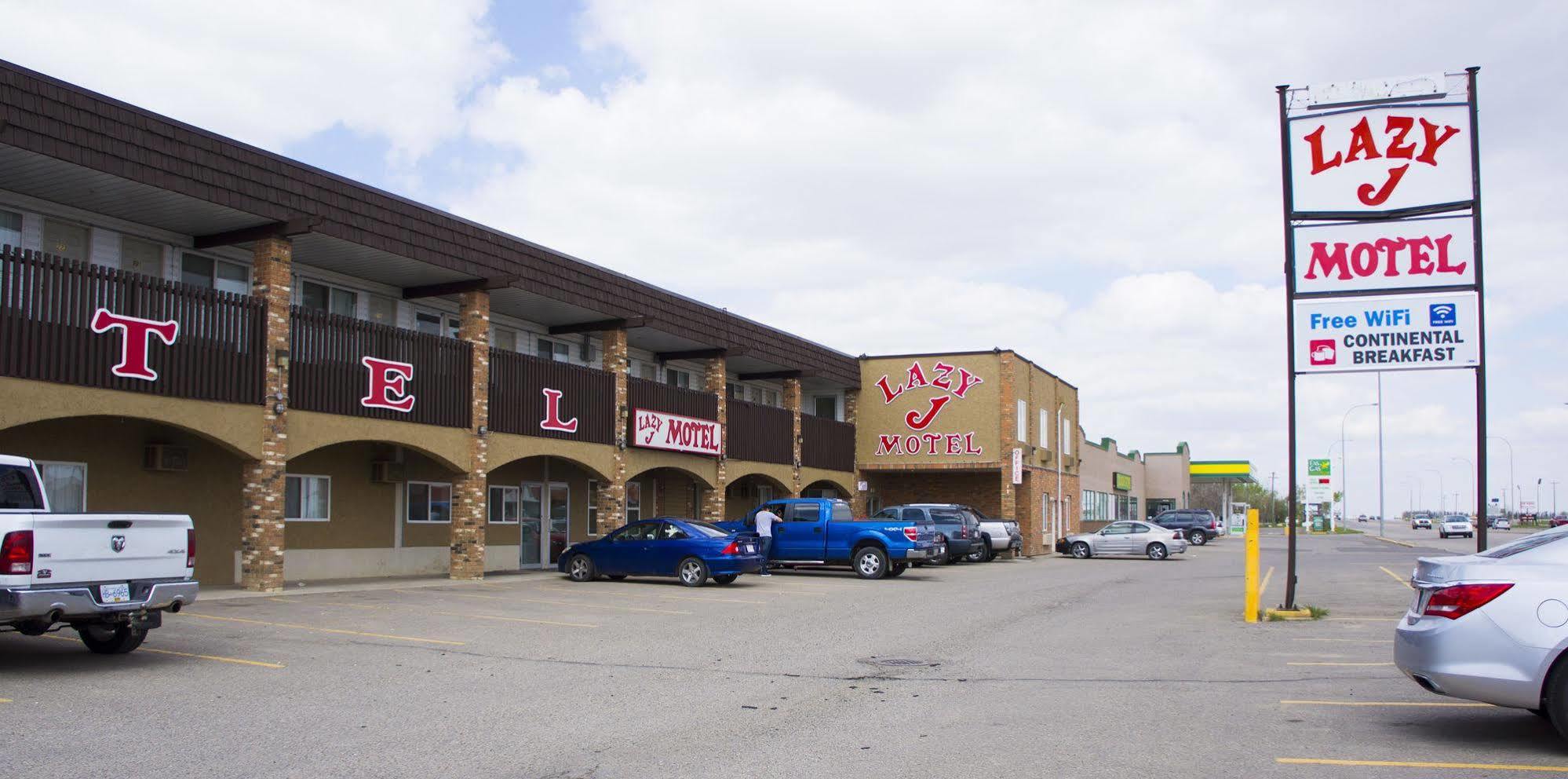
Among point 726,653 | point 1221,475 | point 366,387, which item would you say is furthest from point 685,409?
point 1221,475

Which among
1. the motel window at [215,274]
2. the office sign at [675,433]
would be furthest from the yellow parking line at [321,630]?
the office sign at [675,433]

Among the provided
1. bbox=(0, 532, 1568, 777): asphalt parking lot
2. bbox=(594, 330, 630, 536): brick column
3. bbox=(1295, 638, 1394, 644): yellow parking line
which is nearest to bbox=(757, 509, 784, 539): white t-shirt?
bbox=(594, 330, 630, 536): brick column

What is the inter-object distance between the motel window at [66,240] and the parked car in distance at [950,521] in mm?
19987

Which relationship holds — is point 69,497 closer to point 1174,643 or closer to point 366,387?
point 366,387

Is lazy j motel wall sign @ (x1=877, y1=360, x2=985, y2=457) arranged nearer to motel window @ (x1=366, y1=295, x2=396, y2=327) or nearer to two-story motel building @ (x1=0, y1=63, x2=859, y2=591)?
two-story motel building @ (x1=0, y1=63, x2=859, y2=591)

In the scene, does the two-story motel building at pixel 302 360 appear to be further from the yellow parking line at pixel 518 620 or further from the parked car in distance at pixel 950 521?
the parked car in distance at pixel 950 521

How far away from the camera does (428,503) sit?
83.3 ft

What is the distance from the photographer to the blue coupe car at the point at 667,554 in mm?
22438

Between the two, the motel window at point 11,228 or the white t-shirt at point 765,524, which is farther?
the white t-shirt at point 765,524

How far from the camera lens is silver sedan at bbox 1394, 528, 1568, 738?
759 cm

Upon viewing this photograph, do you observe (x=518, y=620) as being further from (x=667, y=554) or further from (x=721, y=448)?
(x=721, y=448)

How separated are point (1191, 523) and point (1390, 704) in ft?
174

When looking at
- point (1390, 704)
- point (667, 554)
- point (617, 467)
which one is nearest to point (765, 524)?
point (617, 467)

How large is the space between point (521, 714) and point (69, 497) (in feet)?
40.6
